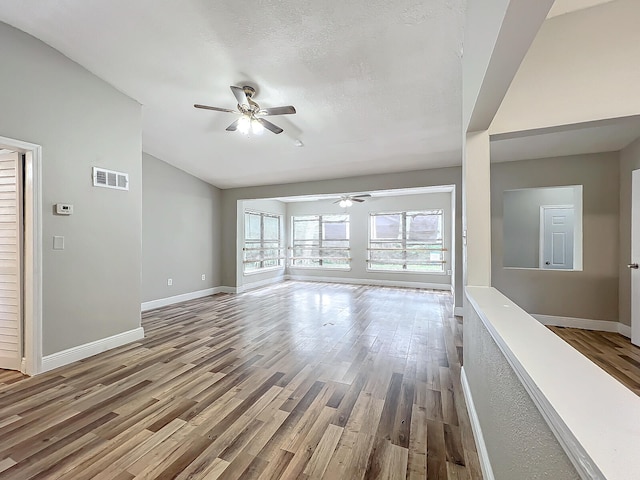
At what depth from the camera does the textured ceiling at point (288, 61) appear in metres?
2.22

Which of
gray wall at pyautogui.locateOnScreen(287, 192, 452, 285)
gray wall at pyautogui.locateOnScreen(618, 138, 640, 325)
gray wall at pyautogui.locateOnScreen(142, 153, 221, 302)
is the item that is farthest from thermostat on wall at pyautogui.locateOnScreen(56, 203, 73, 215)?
gray wall at pyautogui.locateOnScreen(618, 138, 640, 325)

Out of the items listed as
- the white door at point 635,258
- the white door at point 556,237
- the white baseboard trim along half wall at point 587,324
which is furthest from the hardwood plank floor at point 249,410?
the white door at point 556,237

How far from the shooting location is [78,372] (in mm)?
2648

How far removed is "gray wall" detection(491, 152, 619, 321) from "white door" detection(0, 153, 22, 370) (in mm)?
5879

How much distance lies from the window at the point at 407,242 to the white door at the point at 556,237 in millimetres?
2143

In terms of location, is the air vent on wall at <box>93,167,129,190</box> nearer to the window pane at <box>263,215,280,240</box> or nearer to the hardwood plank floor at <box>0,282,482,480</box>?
the hardwood plank floor at <box>0,282,482,480</box>

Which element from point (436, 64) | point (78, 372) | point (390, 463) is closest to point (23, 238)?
point (78, 372)

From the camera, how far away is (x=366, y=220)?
785cm

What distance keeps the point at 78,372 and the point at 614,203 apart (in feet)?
21.7

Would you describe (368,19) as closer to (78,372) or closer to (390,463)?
(390,463)

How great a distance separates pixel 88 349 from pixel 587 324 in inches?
248

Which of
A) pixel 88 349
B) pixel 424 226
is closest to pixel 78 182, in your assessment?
pixel 88 349

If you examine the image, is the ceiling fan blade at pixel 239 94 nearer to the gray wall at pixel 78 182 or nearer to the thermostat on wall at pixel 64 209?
the gray wall at pixel 78 182

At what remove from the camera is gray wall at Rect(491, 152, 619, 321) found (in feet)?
12.0
